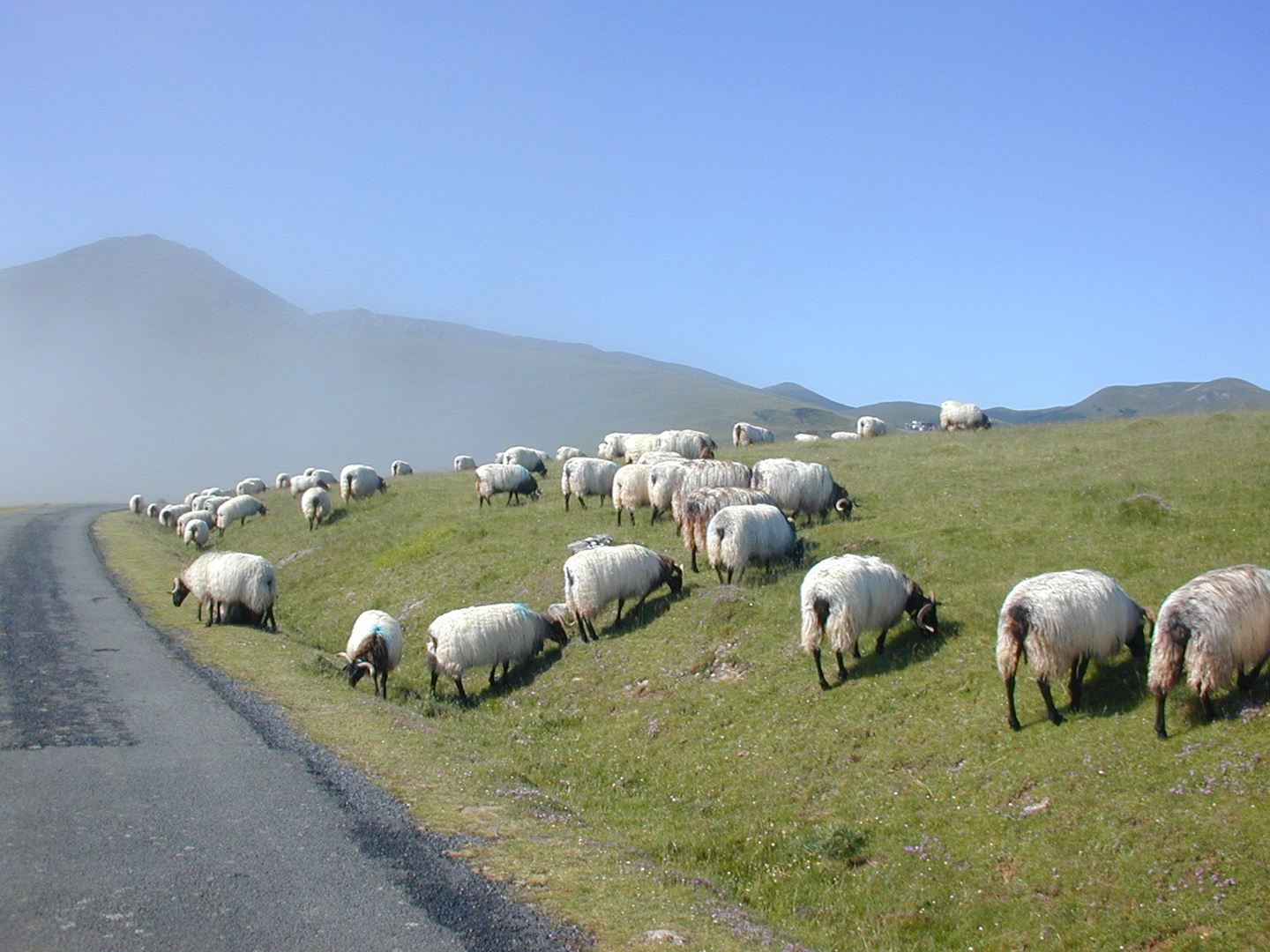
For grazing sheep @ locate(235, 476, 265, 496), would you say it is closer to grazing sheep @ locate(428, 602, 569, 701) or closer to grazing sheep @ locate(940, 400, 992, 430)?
grazing sheep @ locate(940, 400, 992, 430)

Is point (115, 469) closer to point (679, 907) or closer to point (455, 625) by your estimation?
point (455, 625)

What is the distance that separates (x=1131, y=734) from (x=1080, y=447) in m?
23.0

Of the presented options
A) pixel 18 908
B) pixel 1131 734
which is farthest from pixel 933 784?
pixel 18 908

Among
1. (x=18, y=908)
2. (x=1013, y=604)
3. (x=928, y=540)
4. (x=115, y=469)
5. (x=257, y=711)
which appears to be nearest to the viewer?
(x=18, y=908)

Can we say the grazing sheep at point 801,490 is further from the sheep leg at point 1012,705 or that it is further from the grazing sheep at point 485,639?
the sheep leg at point 1012,705

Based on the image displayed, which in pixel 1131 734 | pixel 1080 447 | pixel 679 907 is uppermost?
pixel 1080 447

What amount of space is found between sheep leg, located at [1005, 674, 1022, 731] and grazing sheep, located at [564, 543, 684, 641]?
9.49 meters

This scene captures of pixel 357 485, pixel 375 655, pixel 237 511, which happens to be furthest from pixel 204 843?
pixel 237 511

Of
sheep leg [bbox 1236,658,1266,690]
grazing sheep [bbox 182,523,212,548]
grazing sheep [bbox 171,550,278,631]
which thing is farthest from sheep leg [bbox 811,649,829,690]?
grazing sheep [bbox 182,523,212,548]

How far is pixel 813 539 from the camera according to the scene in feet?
76.8

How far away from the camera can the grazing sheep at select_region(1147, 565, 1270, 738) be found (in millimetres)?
11180

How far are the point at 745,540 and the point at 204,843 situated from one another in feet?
42.3

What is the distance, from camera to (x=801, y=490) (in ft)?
85.8

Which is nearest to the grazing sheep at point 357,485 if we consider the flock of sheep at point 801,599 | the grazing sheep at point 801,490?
the flock of sheep at point 801,599
